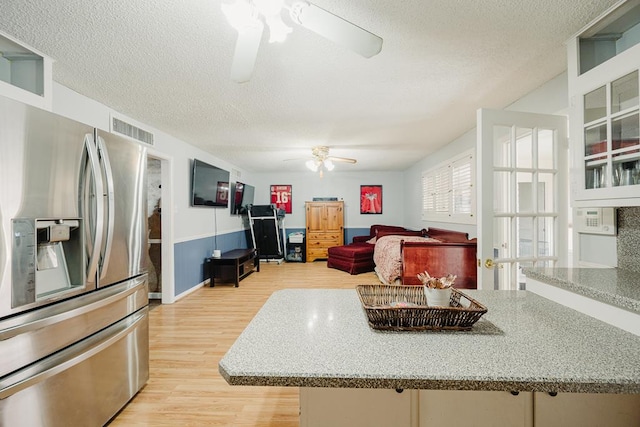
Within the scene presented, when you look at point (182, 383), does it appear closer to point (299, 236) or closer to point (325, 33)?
point (325, 33)

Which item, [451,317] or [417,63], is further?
[417,63]

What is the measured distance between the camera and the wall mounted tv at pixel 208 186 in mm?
4234

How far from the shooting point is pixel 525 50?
1804 mm

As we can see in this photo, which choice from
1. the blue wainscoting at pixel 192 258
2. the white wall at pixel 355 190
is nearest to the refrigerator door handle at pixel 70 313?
the blue wainscoting at pixel 192 258

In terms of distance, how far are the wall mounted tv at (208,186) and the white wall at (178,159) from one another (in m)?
0.11

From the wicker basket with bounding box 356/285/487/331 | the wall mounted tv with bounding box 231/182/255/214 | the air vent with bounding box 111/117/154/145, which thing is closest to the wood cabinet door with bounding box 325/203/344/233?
the wall mounted tv with bounding box 231/182/255/214

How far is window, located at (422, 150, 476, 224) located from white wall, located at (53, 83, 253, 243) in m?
3.98

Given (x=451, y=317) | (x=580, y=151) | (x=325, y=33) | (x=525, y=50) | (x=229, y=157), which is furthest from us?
(x=229, y=157)

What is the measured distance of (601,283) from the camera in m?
1.18

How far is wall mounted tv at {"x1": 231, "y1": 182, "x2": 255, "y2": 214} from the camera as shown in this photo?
5.97 metres

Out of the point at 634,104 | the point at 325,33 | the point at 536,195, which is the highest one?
the point at 325,33

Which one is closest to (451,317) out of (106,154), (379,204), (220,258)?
(106,154)

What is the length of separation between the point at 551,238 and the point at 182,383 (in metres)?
2.84

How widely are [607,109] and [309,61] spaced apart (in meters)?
1.70
